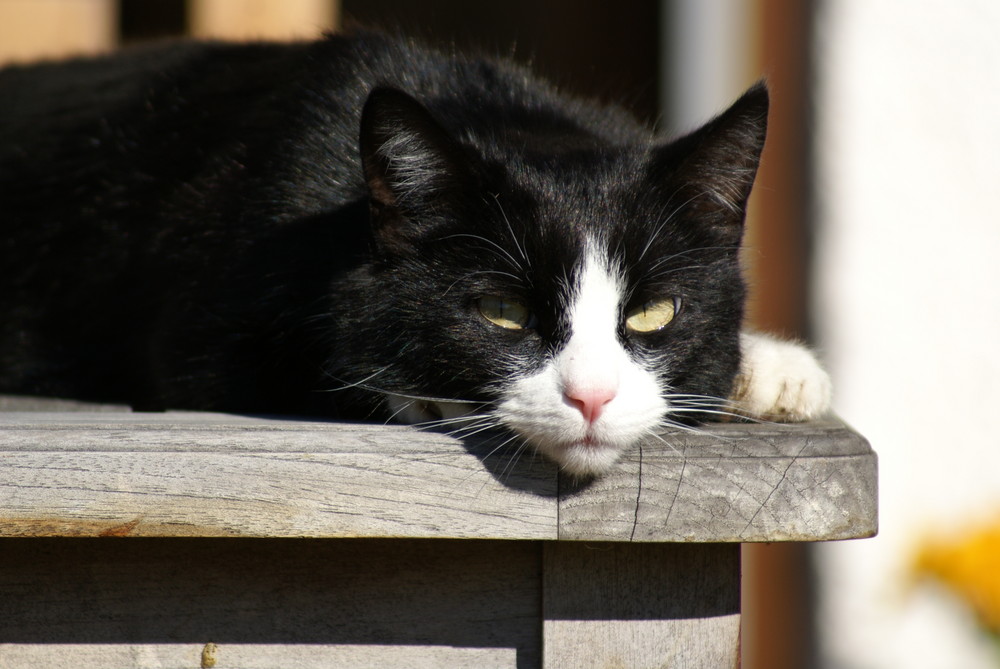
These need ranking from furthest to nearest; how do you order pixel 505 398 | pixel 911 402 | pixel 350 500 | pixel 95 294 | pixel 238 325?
pixel 911 402
pixel 95 294
pixel 238 325
pixel 505 398
pixel 350 500

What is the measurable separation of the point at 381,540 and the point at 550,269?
0.41 m

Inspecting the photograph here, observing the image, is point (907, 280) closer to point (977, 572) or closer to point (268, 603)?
point (977, 572)

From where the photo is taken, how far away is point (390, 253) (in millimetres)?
1571

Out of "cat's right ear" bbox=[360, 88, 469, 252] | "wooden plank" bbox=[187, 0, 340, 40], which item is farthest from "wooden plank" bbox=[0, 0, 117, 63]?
"cat's right ear" bbox=[360, 88, 469, 252]

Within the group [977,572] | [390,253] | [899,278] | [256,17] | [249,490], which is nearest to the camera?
[249,490]

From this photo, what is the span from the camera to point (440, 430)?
145 cm

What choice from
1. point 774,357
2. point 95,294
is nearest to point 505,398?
point 774,357

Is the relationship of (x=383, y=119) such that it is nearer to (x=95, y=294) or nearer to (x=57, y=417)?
(x=57, y=417)

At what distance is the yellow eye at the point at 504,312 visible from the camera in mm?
1467

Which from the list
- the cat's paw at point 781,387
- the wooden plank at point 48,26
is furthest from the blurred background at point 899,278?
Result: the cat's paw at point 781,387

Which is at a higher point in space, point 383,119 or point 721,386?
point 383,119

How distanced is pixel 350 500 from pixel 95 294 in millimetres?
1156

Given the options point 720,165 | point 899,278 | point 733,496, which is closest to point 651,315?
point 720,165

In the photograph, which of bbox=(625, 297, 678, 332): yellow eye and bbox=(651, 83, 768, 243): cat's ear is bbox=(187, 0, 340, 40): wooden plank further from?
bbox=(625, 297, 678, 332): yellow eye
